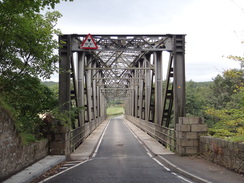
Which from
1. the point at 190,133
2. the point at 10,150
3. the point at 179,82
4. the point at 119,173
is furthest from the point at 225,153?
the point at 10,150

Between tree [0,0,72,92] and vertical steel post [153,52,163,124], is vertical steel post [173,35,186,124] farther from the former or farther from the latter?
tree [0,0,72,92]

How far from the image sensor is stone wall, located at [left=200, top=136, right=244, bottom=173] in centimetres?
823

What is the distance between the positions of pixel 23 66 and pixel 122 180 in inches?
190

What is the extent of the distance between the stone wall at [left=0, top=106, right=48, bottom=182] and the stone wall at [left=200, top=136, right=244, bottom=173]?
6078 mm

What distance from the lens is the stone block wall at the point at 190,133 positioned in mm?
12102

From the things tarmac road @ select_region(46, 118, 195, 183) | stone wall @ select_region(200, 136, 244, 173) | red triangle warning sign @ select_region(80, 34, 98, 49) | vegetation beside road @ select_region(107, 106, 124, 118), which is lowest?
vegetation beside road @ select_region(107, 106, 124, 118)

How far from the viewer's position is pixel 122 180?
7832 millimetres

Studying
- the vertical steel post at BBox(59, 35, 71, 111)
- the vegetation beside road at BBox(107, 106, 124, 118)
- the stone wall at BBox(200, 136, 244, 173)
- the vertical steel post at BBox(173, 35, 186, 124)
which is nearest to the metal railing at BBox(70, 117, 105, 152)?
the vertical steel post at BBox(59, 35, 71, 111)

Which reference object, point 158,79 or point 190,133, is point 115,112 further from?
point 190,133

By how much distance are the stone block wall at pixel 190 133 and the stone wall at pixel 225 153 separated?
75 cm

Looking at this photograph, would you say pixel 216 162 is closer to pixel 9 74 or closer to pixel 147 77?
pixel 9 74

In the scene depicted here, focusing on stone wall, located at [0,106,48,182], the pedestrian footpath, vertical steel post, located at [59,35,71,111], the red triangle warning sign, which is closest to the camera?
stone wall, located at [0,106,48,182]

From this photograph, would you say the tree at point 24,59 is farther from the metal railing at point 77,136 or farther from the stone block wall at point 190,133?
the stone block wall at point 190,133

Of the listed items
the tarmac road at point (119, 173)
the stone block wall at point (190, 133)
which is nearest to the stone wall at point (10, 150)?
the tarmac road at point (119, 173)
